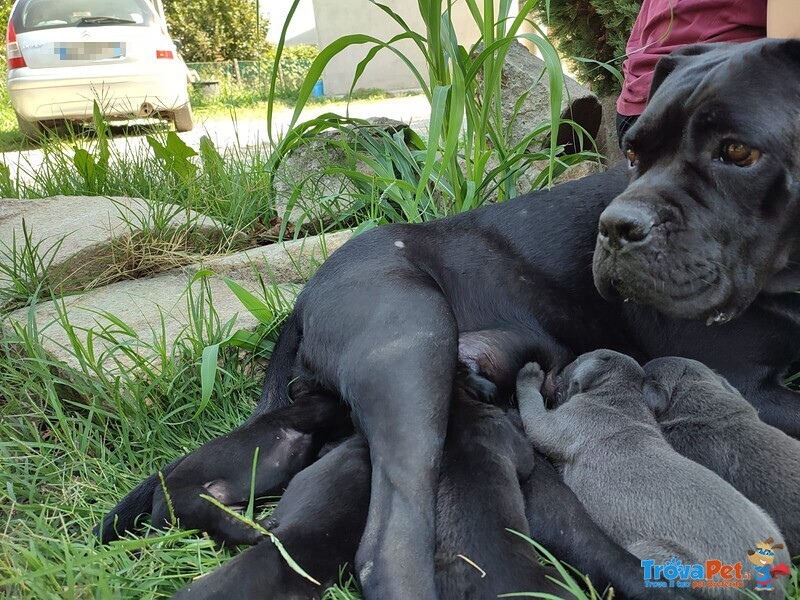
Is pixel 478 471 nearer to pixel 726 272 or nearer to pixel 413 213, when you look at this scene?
pixel 726 272

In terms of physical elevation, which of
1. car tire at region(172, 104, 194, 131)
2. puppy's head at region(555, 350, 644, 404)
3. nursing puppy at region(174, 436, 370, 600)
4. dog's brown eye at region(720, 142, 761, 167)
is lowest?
nursing puppy at region(174, 436, 370, 600)

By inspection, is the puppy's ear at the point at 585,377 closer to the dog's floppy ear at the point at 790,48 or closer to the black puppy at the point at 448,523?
the black puppy at the point at 448,523

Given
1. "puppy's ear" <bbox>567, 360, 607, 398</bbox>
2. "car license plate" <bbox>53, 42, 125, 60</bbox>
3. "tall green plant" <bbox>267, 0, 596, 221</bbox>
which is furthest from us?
"car license plate" <bbox>53, 42, 125, 60</bbox>

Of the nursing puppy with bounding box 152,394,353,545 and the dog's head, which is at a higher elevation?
the dog's head

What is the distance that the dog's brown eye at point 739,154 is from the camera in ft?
5.70

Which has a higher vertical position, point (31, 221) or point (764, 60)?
point (764, 60)

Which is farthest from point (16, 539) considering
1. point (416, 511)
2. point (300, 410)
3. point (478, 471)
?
point (478, 471)

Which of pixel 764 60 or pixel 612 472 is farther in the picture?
pixel 764 60

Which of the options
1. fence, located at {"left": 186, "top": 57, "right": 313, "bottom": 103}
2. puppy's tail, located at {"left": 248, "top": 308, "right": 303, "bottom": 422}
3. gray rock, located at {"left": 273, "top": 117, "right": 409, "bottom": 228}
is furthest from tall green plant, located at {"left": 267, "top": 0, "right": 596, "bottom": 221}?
fence, located at {"left": 186, "top": 57, "right": 313, "bottom": 103}

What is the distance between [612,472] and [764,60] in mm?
1162

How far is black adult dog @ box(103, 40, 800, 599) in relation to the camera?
1.72 m

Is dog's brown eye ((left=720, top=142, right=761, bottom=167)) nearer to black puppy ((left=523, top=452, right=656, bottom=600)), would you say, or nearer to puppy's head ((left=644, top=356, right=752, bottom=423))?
puppy's head ((left=644, top=356, right=752, bottom=423))

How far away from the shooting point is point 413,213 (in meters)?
2.93

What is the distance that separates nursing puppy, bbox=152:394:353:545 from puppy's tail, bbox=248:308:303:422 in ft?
0.42
